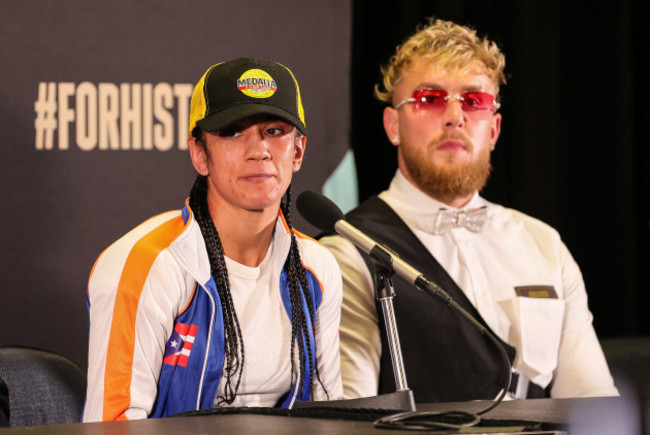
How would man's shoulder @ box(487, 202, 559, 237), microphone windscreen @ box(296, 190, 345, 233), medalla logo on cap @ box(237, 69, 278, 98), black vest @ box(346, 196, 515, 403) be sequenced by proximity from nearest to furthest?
microphone windscreen @ box(296, 190, 345, 233)
medalla logo on cap @ box(237, 69, 278, 98)
black vest @ box(346, 196, 515, 403)
man's shoulder @ box(487, 202, 559, 237)

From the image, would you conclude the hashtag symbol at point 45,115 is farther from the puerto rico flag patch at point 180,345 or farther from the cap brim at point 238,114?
the puerto rico flag patch at point 180,345

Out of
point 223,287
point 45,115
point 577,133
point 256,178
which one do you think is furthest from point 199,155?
point 577,133

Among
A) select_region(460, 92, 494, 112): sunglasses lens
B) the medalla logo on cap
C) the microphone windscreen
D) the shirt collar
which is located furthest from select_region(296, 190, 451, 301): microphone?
select_region(460, 92, 494, 112): sunglasses lens

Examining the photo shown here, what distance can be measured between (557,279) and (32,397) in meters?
1.48

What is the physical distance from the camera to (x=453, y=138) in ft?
8.66

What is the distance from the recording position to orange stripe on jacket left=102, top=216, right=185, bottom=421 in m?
1.72

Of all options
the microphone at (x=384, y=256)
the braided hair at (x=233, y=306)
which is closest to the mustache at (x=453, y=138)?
the braided hair at (x=233, y=306)

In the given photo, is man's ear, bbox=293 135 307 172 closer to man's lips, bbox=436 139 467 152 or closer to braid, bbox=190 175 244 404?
braid, bbox=190 175 244 404

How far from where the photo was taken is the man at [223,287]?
178 cm

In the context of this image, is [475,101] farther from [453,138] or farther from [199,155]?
[199,155]

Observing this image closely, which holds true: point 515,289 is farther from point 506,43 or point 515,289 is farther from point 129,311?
point 129,311

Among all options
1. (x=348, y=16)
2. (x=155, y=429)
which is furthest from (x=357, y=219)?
(x=155, y=429)

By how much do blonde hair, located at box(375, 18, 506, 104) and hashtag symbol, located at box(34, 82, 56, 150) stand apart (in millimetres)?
965

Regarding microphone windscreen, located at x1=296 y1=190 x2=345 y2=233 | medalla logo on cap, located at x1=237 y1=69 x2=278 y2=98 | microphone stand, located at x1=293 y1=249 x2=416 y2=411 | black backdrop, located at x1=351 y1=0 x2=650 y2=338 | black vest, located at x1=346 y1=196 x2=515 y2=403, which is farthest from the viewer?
black backdrop, located at x1=351 y1=0 x2=650 y2=338
